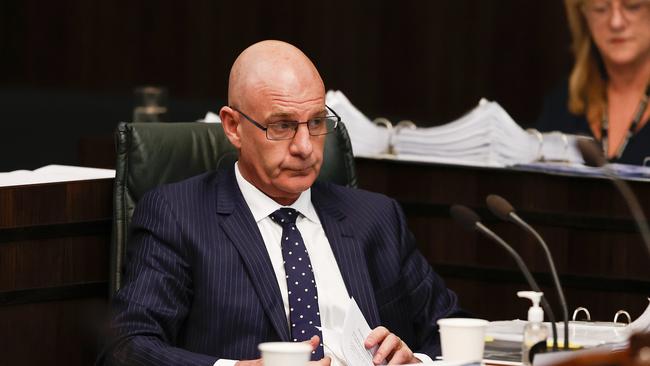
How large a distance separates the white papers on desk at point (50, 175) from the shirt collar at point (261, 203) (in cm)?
36

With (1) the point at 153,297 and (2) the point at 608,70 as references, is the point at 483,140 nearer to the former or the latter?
(2) the point at 608,70

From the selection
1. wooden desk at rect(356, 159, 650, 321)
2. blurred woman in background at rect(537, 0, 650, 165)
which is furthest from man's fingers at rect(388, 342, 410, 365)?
blurred woman in background at rect(537, 0, 650, 165)

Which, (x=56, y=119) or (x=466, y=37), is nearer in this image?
(x=466, y=37)

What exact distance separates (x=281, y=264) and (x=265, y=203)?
146mm

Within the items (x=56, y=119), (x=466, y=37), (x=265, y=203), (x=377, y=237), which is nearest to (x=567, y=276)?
(x=377, y=237)

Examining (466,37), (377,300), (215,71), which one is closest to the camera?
(377,300)

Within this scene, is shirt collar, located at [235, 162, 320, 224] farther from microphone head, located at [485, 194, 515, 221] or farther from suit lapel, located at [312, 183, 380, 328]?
microphone head, located at [485, 194, 515, 221]

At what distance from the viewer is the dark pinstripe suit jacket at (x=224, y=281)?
2629 millimetres

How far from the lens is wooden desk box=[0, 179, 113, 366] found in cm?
288

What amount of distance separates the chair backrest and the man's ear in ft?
0.61

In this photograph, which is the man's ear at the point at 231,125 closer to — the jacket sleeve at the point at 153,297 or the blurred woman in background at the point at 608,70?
the jacket sleeve at the point at 153,297

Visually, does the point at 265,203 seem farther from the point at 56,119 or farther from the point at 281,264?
the point at 56,119

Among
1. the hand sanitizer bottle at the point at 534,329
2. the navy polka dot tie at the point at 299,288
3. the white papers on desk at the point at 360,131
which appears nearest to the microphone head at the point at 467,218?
the hand sanitizer bottle at the point at 534,329

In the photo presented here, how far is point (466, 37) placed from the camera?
23.0ft
